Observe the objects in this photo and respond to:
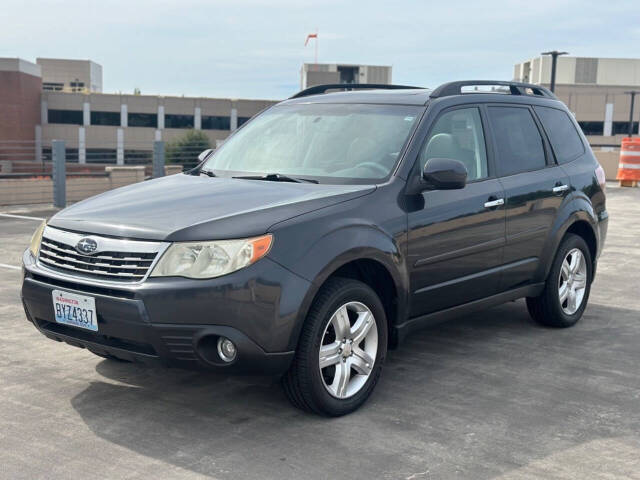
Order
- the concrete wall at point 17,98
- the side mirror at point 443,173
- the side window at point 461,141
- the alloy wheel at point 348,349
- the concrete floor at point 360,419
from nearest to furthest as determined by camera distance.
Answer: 1. the concrete floor at point 360,419
2. the alloy wheel at point 348,349
3. the side mirror at point 443,173
4. the side window at point 461,141
5. the concrete wall at point 17,98

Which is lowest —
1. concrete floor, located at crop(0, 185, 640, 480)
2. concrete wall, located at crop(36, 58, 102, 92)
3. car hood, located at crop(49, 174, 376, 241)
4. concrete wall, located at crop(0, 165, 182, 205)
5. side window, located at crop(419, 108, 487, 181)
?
concrete floor, located at crop(0, 185, 640, 480)

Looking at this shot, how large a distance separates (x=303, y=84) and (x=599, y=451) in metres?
94.1

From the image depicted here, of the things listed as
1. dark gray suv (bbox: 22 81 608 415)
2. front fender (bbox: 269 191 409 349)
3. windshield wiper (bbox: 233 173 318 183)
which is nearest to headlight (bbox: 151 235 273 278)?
dark gray suv (bbox: 22 81 608 415)

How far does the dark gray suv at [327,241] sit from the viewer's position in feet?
12.6

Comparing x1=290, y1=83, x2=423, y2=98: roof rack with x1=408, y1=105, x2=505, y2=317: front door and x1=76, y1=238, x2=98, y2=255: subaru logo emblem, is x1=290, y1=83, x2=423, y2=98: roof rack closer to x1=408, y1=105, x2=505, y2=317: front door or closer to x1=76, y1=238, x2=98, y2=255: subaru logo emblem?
x1=408, y1=105, x2=505, y2=317: front door

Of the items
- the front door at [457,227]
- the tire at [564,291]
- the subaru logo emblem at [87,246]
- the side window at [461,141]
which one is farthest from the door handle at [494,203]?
the subaru logo emblem at [87,246]

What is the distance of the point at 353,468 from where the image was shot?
11.9 ft

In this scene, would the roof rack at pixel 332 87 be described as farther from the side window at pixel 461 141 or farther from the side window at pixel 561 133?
the side window at pixel 561 133

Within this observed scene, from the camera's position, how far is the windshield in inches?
192

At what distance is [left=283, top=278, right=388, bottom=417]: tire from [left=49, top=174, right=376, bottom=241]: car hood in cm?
48

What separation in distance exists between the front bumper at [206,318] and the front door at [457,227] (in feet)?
3.63

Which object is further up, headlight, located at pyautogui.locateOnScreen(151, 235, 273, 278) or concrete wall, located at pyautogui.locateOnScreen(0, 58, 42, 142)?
concrete wall, located at pyautogui.locateOnScreen(0, 58, 42, 142)

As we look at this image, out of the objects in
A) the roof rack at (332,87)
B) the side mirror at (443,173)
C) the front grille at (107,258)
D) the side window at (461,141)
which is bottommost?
the front grille at (107,258)

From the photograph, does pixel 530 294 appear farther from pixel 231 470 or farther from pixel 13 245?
pixel 13 245
